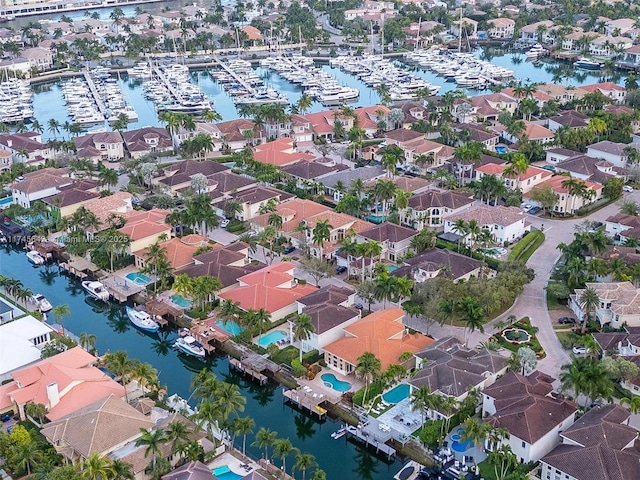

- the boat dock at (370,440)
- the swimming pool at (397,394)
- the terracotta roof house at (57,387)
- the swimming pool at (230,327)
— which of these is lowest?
the boat dock at (370,440)

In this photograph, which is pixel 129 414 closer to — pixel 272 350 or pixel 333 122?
pixel 272 350

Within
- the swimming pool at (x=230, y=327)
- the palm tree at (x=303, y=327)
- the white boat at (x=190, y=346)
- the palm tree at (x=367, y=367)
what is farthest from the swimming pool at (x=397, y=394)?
the white boat at (x=190, y=346)

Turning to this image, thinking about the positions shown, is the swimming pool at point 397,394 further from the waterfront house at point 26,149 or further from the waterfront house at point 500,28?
the waterfront house at point 500,28

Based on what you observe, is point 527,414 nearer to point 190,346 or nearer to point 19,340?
point 190,346

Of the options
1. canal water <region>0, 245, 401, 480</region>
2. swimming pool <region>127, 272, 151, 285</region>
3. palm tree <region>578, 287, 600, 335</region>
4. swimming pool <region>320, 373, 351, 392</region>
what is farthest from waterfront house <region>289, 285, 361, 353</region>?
palm tree <region>578, 287, 600, 335</region>

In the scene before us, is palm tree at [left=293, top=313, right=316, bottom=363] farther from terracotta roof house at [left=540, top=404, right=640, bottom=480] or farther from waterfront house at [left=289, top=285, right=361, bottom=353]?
terracotta roof house at [left=540, top=404, right=640, bottom=480]

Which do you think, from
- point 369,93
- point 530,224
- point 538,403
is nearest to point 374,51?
point 369,93
